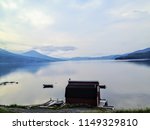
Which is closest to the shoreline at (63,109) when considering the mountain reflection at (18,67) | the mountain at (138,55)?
the mountain reflection at (18,67)

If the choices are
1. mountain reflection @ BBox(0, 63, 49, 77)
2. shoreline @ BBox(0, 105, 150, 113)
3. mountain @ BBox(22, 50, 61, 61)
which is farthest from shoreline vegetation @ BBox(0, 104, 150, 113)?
mountain @ BBox(22, 50, 61, 61)

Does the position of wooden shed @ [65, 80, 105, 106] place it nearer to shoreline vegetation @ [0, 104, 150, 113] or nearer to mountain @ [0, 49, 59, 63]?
shoreline vegetation @ [0, 104, 150, 113]

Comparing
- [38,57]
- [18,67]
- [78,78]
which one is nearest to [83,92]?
[78,78]

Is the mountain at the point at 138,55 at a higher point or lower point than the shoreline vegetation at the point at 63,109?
higher

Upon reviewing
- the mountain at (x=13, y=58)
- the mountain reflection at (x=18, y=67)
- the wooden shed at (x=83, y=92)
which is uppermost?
the mountain at (x=13, y=58)

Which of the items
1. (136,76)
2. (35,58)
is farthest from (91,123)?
(35,58)

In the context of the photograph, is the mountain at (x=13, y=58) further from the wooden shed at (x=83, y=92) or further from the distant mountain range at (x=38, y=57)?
the wooden shed at (x=83, y=92)

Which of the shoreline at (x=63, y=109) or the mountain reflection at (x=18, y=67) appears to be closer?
the shoreline at (x=63, y=109)
